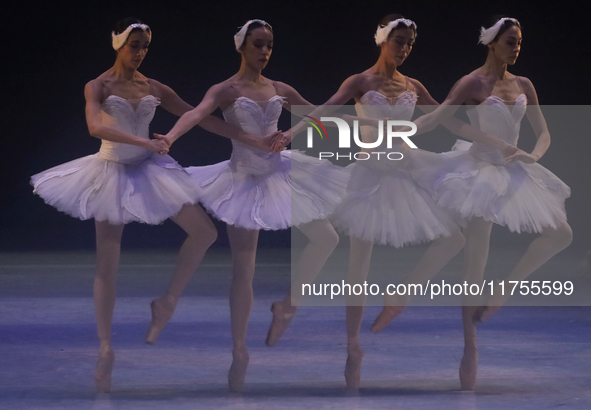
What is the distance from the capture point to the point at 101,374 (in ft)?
9.15

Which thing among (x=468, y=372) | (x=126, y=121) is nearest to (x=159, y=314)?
(x=126, y=121)

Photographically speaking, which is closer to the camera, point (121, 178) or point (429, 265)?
point (121, 178)

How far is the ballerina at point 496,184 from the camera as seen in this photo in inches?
115

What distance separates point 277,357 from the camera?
3285mm

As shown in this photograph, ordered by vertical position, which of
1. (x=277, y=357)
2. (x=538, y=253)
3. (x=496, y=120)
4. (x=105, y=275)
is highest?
(x=496, y=120)

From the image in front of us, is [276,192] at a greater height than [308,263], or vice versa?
[276,192]

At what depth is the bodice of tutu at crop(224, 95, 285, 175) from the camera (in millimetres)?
2904

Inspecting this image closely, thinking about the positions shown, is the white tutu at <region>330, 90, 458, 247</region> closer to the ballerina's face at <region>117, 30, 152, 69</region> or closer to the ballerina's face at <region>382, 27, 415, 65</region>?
the ballerina's face at <region>382, 27, 415, 65</region>

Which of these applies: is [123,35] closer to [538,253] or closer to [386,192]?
[386,192]

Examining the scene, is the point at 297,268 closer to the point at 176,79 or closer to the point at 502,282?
the point at 502,282

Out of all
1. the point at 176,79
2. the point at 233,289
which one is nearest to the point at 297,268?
the point at 233,289

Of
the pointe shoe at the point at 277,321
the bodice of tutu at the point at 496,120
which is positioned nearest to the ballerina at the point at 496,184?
the bodice of tutu at the point at 496,120

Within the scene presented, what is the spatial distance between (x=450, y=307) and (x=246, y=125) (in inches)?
87.6

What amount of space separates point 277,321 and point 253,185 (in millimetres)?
575
